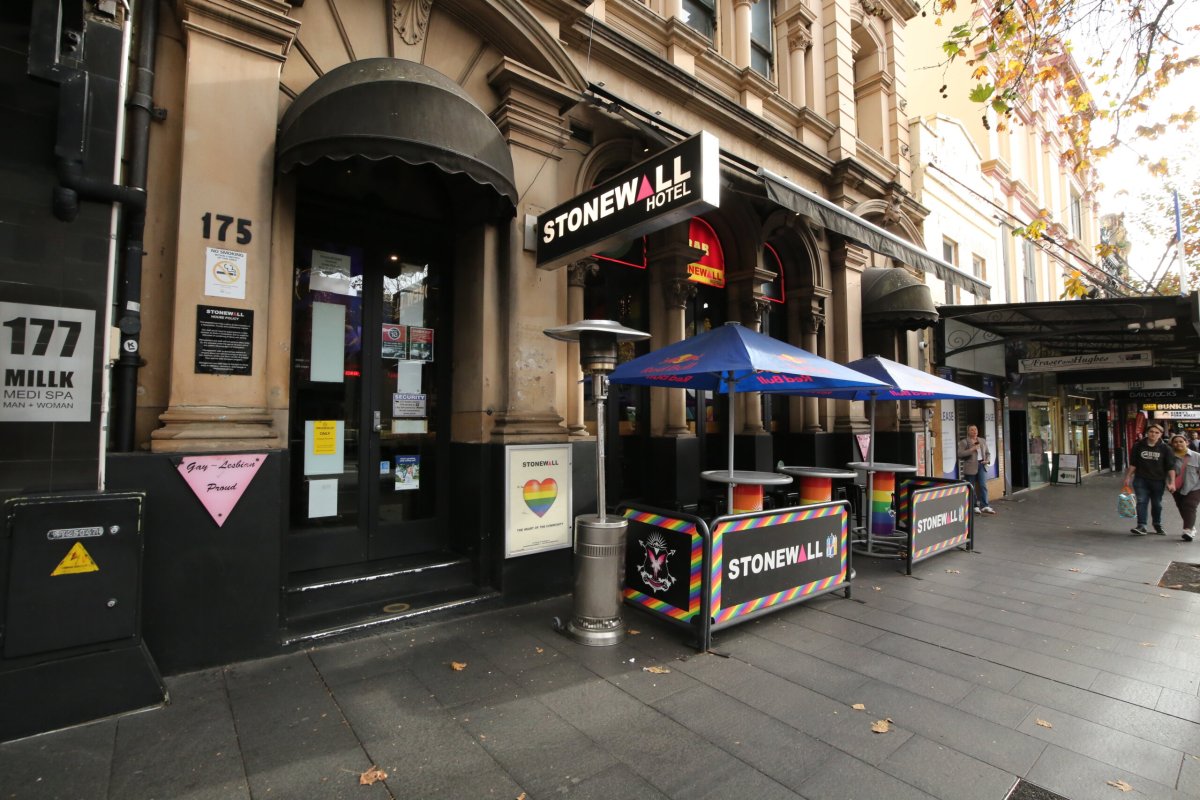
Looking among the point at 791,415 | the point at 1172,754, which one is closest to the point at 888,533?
the point at 791,415

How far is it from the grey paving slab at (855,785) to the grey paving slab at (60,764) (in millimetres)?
3478

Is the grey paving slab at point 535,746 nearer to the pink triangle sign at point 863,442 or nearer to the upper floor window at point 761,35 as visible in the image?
the pink triangle sign at point 863,442

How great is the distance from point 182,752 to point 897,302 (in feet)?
39.4

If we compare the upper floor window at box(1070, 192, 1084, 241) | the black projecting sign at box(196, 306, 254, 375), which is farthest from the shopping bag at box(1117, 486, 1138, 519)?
the upper floor window at box(1070, 192, 1084, 241)

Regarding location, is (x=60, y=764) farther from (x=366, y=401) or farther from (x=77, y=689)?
(x=366, y=401)

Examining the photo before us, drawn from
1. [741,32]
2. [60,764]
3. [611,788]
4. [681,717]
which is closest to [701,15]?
[741,32]

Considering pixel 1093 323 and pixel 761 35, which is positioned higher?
pixel 761 35

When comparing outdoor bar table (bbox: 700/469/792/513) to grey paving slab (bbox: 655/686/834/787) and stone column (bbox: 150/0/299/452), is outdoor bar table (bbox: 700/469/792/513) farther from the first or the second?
stone column (bbox: 150/0/299/452)

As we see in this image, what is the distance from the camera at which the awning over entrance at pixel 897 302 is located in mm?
10852

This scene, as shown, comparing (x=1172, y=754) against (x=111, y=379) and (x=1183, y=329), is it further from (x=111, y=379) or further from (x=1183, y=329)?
(x=1183, y=329)

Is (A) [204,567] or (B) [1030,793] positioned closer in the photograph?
(B) [1030,793]

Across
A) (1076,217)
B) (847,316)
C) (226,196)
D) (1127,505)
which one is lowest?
(1127,505)

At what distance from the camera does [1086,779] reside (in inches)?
113

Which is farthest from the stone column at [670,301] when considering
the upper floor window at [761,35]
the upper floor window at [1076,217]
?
the upper floor window at [1076,217]
